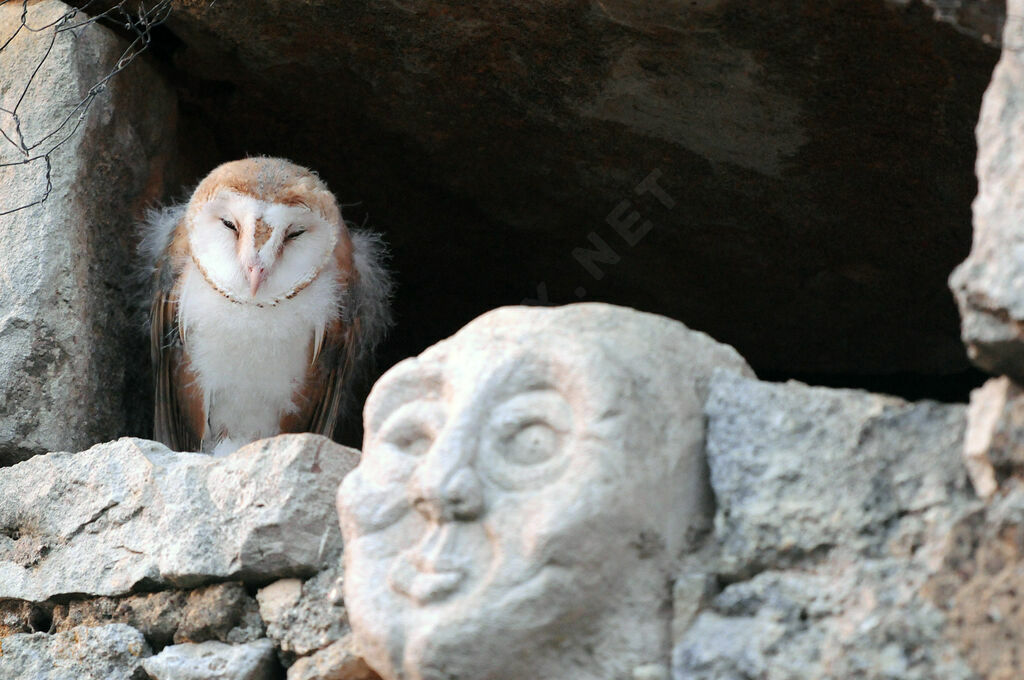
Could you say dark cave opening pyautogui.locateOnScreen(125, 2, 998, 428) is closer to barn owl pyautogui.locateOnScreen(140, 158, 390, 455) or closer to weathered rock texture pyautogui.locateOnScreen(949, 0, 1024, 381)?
barn owl pyautogui.locateOnScreen(140, 158, 390, 455)

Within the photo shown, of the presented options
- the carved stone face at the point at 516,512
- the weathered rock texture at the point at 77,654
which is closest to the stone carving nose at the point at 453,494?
the carved stone face at the point at 516,512

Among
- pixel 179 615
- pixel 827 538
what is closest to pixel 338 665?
pixel 179 615

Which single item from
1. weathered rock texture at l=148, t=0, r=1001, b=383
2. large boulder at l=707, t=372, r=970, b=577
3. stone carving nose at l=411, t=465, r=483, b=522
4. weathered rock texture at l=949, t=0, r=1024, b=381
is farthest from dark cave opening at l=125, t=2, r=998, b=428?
stone carving nose at l=411, t=465, r=483, b=522

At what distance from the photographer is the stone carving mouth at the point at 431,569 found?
1.75 meters

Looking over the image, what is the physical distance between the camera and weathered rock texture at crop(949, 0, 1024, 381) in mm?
1645

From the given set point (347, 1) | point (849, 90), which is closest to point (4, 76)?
point (347, 1)

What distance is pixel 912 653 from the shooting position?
1.66 meters

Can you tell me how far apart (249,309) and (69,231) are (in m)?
0.44

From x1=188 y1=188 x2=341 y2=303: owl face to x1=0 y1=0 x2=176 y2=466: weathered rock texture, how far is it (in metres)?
0.21

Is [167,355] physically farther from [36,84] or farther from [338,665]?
[338,665]

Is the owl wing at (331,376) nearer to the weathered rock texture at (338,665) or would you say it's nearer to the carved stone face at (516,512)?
the weathered rock texture at (338,665)

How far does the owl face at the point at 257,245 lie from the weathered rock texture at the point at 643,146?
40 centimetres

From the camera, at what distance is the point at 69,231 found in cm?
289

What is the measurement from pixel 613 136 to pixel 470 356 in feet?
4.77
